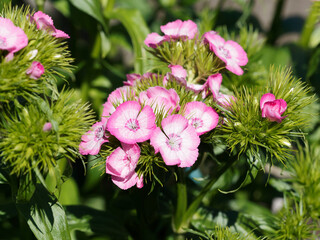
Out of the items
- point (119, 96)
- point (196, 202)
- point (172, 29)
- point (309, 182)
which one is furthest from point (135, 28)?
point (309, 182)

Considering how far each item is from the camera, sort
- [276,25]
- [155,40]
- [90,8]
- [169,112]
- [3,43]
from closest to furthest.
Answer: [3,43] < [169,112] < [155,40] < [90,8] < [276,25]

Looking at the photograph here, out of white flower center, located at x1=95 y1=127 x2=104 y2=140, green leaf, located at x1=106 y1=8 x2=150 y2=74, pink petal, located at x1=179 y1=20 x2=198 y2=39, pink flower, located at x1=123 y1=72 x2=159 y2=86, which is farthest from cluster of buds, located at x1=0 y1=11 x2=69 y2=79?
green leaf, located at x1=106 y1=8 x2=150 y2=74

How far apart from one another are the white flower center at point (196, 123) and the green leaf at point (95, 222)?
0.56 metres

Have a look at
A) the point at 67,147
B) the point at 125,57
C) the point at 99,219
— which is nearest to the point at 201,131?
the point at 67,147

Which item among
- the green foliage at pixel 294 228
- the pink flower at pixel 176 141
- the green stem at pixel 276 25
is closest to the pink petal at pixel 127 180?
the pink flower at pixel 176 141

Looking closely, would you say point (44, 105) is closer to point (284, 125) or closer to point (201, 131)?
point (201, 131)

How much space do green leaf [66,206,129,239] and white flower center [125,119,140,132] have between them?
0.52 metres

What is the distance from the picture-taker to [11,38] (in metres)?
0.98

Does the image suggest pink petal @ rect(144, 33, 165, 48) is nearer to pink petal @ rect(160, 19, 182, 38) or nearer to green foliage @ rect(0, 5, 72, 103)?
pink petal @ rect(160, 19, 182, 38)

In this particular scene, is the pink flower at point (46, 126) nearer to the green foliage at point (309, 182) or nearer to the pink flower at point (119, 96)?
the pink flower at point (119, 96)

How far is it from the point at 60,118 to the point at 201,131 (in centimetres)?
34

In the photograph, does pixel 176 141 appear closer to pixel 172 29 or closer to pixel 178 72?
pixel 178 72

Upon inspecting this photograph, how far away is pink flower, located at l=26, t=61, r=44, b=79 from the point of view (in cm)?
97

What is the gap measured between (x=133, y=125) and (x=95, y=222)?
0.55 metres
